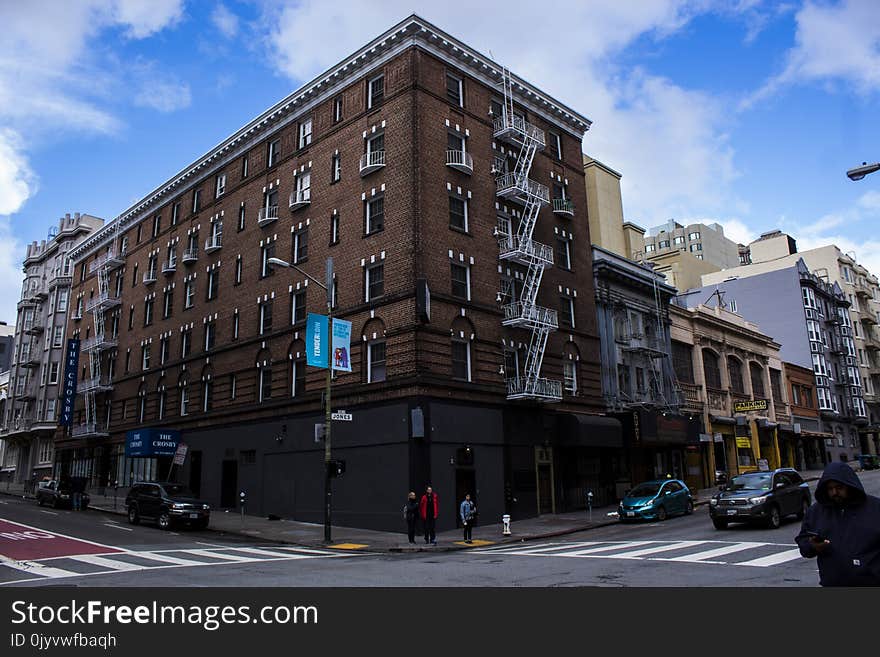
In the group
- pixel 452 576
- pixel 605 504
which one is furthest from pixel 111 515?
pixel 452 576

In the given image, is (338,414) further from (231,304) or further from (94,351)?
(94,351)

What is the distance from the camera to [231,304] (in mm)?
37156

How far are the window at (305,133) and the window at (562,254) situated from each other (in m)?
14.2

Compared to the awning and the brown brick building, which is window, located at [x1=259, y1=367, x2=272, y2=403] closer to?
the brown brick building

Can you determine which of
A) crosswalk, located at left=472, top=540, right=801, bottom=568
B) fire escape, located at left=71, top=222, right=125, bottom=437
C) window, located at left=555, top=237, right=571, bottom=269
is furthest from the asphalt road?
fire escape, located at left=71, top=222, right=125, bottom=437

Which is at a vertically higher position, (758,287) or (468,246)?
(758,287)

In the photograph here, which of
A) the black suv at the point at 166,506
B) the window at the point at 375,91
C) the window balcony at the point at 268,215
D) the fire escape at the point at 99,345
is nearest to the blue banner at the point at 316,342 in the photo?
the black suv at the point at 166,506

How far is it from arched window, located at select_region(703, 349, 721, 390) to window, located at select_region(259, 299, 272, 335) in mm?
29657

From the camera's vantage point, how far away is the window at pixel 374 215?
29.2 meters

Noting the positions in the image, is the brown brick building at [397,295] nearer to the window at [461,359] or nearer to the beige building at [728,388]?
the window at [461,359]

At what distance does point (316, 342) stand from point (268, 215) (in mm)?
13909

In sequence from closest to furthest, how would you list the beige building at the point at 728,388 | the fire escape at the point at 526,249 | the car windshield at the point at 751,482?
the car windshield at the point at 751,482
the fire escape at the point at 526,249
the beige building at the point at 728,388

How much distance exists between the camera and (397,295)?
27.2 metres
